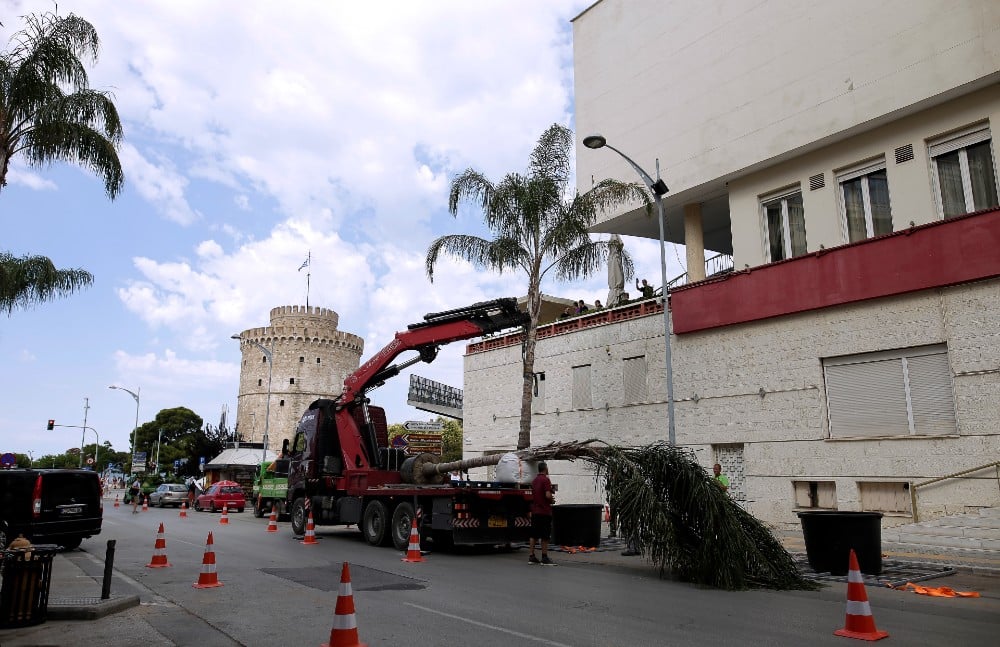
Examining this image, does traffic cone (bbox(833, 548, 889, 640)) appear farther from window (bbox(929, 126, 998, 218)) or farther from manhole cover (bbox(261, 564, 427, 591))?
window (bbox(929, 126, 998, 218))

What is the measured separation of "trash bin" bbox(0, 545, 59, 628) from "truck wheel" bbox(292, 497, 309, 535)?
1128 cm

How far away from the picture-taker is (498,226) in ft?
68.7

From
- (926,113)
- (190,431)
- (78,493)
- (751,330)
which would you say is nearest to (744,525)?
(751,330)

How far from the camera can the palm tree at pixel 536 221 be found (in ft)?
66.7

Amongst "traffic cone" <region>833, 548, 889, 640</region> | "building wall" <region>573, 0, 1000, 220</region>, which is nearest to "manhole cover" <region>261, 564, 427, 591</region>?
"traffic cone" <region>833, 548, 889, 640</region>

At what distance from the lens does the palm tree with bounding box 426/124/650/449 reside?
20.3 m

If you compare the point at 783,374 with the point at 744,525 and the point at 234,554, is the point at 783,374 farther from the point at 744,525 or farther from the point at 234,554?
the point at 234,554

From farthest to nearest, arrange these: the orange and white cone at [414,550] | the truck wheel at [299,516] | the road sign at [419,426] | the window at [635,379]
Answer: the road sign at [419,426] → the window at [635,379] → the truck wheel at [299,516] → the orange and white cone at [414,550]

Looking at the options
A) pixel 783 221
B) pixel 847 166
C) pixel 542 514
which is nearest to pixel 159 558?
pixel 542 514

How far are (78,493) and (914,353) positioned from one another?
61.9ft

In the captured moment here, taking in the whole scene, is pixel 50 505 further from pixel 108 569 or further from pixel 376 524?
pixel 108 569

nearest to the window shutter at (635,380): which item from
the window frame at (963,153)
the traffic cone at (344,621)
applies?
the window frame at (963,153)

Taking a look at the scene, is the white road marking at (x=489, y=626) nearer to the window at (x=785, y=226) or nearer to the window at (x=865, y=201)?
the window at (x=865, y=201)

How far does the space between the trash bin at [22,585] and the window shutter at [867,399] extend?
1642 centimetres
